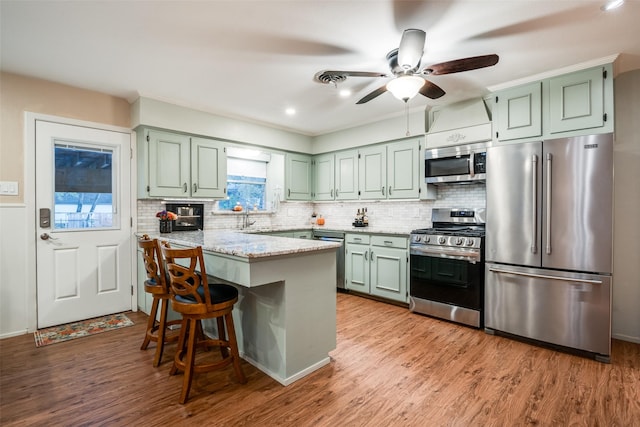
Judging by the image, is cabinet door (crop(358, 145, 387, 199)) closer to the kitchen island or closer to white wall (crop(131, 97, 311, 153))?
white wall (crop(131, 97, 311, 153))

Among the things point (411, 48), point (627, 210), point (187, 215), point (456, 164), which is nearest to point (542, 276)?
point (627, 210)

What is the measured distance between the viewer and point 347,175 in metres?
4.87

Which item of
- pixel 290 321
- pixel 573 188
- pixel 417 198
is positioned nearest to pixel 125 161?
pixel 290 321

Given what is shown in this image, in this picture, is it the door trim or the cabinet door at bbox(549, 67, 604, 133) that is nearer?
the cabinet door at bbox(549, 67, 604, 133)

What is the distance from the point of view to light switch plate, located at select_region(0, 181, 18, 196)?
2.91 meters

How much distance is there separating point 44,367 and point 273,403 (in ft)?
6.15

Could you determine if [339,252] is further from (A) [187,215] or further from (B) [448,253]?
(A) [187,215]

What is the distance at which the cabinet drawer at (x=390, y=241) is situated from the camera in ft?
12.6

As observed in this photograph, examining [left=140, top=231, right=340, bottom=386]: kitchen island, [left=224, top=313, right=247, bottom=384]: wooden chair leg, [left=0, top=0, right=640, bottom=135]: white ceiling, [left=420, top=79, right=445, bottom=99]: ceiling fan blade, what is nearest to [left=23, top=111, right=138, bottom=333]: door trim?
[left=0, top=0, right=640, bottom=135]: white ceiling

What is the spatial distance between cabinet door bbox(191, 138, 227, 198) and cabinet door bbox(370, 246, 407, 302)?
87.8 inches

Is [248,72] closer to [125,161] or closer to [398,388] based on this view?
[125,161]

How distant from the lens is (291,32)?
2238 millimetres

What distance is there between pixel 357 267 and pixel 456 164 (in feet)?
6.02

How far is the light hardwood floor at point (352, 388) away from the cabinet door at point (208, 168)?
187 cm
